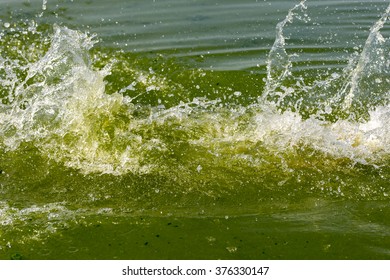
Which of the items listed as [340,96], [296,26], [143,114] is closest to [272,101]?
[340,96]

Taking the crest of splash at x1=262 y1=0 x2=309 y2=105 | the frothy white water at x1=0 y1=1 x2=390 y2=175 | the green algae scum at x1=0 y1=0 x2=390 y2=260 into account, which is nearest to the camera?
the green algae scum at x1=0 y1=0 x2=390 y2=260

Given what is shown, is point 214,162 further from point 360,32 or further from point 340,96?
point 360,32

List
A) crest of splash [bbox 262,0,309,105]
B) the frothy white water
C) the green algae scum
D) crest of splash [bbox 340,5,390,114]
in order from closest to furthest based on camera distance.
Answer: the green algae scum, the frothy white water, crest of splash [bbox 340,5,390,114], crest of splash [bbox 262,0,309,105]

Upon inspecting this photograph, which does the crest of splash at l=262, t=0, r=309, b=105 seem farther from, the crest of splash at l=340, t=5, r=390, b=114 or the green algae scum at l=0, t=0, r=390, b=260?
the crest of splash at l=340, t=5, r=390, b=114

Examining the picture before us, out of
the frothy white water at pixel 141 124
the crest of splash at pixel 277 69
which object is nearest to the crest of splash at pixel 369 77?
the frothy white water at pixel 141 124

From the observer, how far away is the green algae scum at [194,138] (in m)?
4.30

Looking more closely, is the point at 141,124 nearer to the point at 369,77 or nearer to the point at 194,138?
the point at 194,138

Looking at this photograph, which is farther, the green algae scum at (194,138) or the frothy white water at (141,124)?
the frothy white water at (141,124)

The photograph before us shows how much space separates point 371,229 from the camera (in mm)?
4375

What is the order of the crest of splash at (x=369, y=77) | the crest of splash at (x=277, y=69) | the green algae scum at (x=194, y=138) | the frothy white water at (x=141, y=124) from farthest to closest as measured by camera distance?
the crest of splash at (x=277, y=69) → the crest of splash at (x=369, y=77) → the frothy white water at (x=141, y=124) → the green algae scum at (x=194, y=138)

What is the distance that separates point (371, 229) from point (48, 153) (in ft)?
8.28

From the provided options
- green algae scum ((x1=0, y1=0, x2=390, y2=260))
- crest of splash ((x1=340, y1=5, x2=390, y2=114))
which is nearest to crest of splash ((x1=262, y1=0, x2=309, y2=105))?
green algae scum ((x1=0, y1=0, x2=390, y2=260))

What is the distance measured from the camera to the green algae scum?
4.30 meters

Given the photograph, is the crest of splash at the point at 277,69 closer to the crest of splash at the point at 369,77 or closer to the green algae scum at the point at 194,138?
the green algae scum at the point at 194,138
